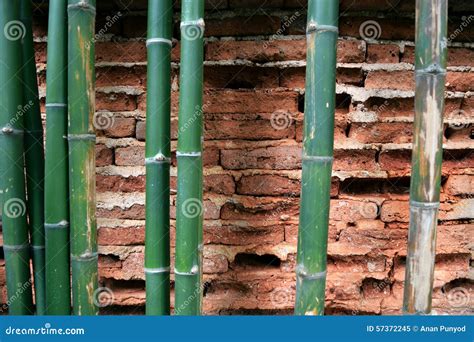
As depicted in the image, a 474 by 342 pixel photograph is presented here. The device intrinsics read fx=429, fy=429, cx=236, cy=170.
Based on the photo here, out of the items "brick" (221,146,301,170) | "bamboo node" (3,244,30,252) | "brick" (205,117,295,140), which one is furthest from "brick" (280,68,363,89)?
→ "bamboo node" (3,244,30,252)

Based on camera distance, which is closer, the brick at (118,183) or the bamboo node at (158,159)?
the bamboo node at (158,159)

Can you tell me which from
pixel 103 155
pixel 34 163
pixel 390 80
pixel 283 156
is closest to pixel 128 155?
pixel 103 155

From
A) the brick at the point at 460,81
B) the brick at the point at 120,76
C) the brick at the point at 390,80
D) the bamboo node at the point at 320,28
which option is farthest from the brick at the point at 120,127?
the brick at the point at 460,81

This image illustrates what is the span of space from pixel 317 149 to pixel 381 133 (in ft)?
1.33

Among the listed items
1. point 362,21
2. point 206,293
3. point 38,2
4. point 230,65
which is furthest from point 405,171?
point 38,2

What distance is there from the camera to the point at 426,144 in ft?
3.78

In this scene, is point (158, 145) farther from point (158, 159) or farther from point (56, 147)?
point (56, 147)

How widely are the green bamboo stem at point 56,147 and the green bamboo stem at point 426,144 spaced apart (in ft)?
3.25

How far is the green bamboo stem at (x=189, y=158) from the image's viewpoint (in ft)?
3.84

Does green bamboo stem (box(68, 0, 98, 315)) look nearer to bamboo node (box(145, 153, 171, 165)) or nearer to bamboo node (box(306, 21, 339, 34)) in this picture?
bamboo node (box(145, 153, 171, 165))

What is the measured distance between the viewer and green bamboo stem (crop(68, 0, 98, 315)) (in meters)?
1.19

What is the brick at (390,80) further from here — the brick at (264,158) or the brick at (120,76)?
the brick at (120,76)

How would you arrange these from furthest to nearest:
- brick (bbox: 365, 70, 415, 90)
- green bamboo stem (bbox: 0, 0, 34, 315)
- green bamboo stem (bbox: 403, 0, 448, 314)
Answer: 1. brick (bbox: 365, 70, 415, 90)
2. green bamboo stem (bbox: 0, 0, 34, 315)
3. green bamboo stem (bbox: 403, 0, 448, 314)

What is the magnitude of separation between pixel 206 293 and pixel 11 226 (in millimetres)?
647
